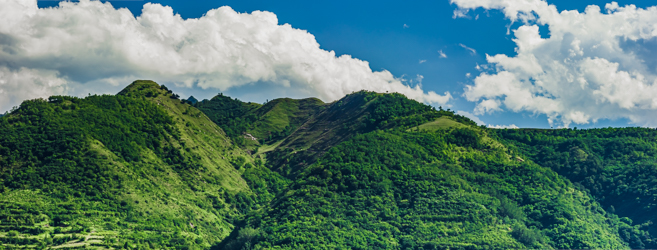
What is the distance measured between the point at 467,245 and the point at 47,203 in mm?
116217

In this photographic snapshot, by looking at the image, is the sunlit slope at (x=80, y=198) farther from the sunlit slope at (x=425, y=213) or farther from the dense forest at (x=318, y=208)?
the sunlit slope at (x=425, y=213)

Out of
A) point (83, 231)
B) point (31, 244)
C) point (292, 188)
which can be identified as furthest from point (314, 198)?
point (31, 244)

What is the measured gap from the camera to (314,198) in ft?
595

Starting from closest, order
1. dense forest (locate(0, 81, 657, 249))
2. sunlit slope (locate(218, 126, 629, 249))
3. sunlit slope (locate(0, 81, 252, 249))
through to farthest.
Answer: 1. sunlit slope (locate(0, 81, 252, 249))
2. dense forest (locate(0, 81, 657, 249))
3. sunlit slope (locate(218, 126, 629, 249))

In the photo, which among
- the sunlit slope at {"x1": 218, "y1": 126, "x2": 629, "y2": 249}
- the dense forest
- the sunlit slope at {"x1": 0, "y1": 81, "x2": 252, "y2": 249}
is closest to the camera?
the sunlit slope at {"x1": 0, "y1": 81, "x2": 252, "y2": 249}

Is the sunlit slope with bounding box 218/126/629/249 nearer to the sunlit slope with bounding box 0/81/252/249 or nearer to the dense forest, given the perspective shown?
the dense forest

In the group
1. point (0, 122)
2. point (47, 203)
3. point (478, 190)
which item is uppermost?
point (0, 122)

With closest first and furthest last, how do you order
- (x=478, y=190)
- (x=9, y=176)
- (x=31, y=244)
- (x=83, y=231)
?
(x=31, y=244) → (x=83, y=231) → (x=9, y=176) → (x=478, y=190)

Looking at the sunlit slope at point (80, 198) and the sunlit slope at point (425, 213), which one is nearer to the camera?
the sunlit slope at point (80, 198)

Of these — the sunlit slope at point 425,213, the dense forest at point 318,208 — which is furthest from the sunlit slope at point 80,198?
the sunlit slope at point 425,213

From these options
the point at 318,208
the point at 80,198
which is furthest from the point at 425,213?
the point at 80,198

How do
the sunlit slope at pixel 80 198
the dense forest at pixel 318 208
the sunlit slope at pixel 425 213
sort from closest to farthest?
the sunlit slope at pixel 80 198, the dense forest at pixel 318 208, the sunlit slope at pixel 425 213

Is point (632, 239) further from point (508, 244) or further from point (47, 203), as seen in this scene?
point (47, 203)

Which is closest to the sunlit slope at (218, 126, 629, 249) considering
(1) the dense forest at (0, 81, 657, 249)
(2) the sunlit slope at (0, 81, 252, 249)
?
(1) the dense forest at (0, 81, 657, 249)
